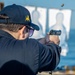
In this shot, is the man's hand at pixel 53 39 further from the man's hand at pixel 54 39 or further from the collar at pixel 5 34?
the collar at pixel 5 34

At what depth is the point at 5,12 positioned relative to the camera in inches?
40.0

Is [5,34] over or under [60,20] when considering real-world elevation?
over

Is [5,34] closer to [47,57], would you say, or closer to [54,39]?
[47,57]

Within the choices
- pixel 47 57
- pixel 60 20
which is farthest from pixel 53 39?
pixel 60 20

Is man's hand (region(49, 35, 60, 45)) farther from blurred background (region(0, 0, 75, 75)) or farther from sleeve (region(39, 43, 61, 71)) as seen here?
blurred background (region(0, 0, 75, 75))

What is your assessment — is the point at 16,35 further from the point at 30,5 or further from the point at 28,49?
the point at 30,5

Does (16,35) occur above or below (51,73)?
above

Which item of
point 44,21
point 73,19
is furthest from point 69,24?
point 44,21

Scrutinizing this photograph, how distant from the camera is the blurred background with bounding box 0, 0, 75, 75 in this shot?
96.6 inches

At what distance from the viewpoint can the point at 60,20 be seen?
8.64 ft

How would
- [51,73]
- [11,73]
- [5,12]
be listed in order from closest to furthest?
[11,73] → [5,12] → [51,73]

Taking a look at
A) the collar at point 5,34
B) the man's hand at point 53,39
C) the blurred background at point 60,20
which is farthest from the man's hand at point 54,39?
the blurred background at point 60,20

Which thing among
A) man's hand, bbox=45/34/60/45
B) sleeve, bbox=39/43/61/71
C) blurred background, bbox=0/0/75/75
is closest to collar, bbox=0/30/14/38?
sleeve, bbox=39/43/61/71

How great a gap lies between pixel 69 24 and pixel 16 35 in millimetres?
1619
